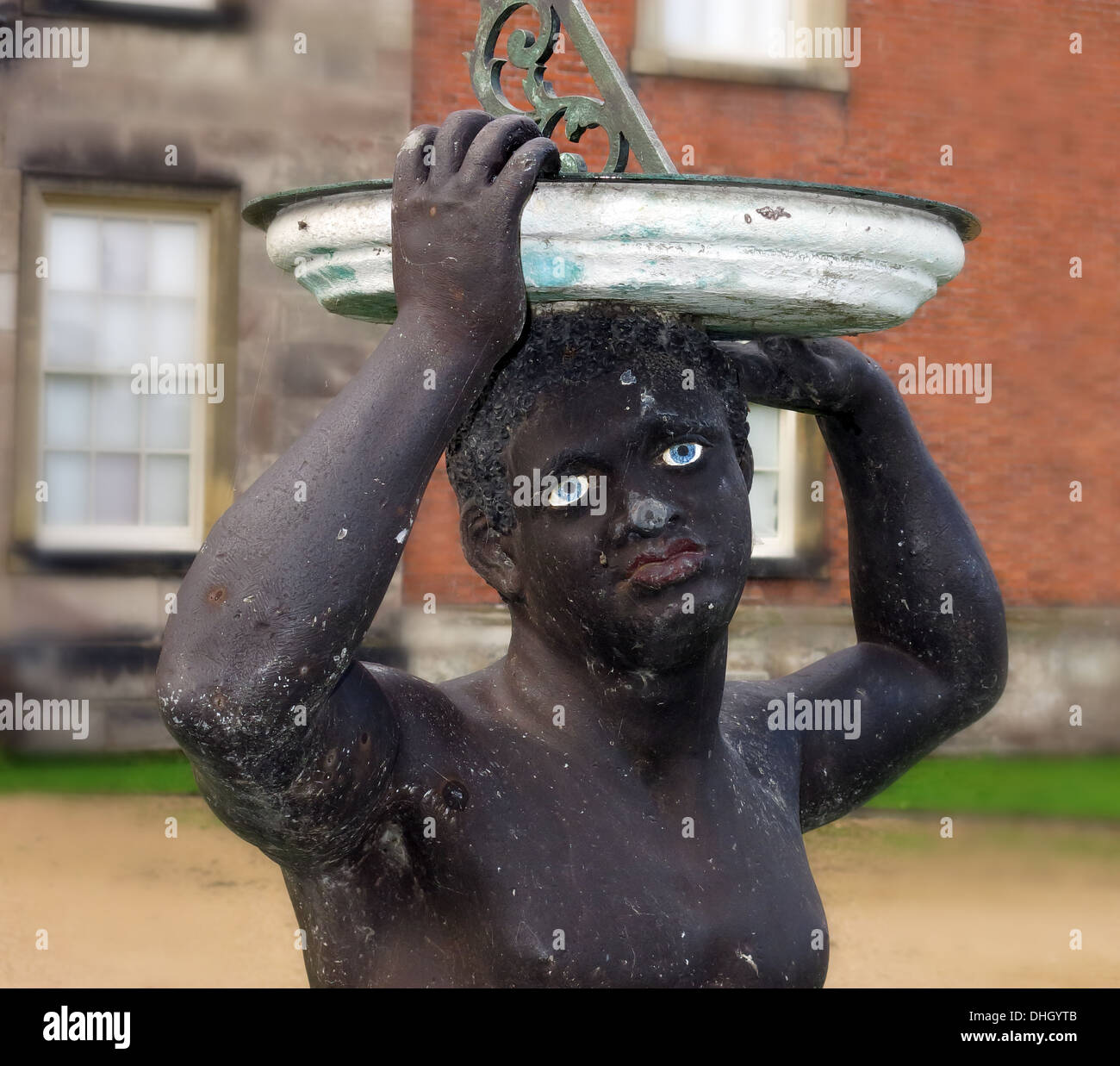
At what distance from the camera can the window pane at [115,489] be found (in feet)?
31.3

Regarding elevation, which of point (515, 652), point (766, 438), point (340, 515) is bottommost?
point (766, 438)

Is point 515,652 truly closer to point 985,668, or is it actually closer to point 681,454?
point 681,454

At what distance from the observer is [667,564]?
6.51 feet

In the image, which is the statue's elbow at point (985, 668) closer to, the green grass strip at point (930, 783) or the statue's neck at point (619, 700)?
the statue's neck at point (619, 700)

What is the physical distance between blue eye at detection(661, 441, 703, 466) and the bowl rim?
1.26 feet

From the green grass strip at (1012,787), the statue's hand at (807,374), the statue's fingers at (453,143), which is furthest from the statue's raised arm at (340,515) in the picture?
the green grass strip at (1012,787)

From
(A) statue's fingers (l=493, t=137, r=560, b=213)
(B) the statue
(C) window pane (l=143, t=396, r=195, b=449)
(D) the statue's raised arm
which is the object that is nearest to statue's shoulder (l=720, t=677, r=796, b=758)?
(B) the statue

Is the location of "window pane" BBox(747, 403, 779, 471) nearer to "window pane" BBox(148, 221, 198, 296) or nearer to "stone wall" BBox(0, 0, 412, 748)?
"stone wall" BBox(0, 0, 412, 748)

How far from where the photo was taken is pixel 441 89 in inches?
362

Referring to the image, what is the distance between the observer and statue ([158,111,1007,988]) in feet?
5.68

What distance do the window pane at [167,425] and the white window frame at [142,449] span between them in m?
0.06

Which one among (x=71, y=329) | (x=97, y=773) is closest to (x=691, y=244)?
(x=97, y=773)

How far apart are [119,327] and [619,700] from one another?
8143 millimetres

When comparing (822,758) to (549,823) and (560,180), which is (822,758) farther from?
(560,180)
